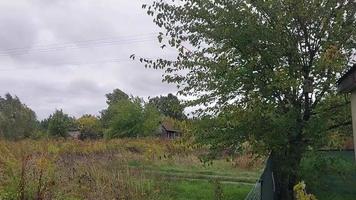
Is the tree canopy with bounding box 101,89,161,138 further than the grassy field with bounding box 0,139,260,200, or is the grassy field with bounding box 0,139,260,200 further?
the tree canopy with bounding box 101,89,161,138

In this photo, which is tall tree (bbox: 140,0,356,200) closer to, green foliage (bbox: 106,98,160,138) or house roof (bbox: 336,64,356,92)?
house roof (bbox: 336,64,356,92)

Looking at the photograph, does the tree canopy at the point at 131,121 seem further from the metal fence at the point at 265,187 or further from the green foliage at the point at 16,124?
the metal fence at the point at 265,187

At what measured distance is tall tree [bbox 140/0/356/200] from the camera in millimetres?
10250

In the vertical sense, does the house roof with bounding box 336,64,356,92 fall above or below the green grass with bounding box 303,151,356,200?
above

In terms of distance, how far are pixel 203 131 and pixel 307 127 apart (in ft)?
7.67

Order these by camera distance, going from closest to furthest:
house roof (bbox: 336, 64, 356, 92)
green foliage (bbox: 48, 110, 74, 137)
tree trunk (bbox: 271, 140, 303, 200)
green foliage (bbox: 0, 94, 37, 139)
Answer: house roof (bbox: 336, 64, 356, 92)
tree trunk (bbox: 271, 140, 303, 200)
green foliage (bbox: 0, 94, 37, 139)
green foliage (bbox: 48, 110, 74, 137)

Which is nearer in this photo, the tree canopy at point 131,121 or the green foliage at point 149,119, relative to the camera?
the tree canopy at point 131,121

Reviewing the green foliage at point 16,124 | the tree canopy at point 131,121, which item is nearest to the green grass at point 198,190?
the tree canopy at point 131,121

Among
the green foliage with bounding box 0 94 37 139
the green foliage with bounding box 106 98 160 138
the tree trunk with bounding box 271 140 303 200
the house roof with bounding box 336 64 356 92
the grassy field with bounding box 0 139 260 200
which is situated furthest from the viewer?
the green foliage with bounding box 0 94 37 139

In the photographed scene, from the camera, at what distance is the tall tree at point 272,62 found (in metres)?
10.2

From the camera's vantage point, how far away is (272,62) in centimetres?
1049

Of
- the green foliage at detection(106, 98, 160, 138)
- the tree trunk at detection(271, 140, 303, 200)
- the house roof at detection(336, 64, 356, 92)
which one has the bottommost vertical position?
the tree trunk at detection(271, 140, 303, 200)

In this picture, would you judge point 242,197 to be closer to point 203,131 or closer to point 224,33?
point 203,131

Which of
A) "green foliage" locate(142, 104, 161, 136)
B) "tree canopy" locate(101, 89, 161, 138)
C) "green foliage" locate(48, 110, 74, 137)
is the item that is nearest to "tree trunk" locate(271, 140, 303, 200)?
"tree canopy" locate(101, 89, 161, 138)
